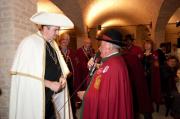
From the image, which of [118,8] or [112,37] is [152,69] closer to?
[112,37]

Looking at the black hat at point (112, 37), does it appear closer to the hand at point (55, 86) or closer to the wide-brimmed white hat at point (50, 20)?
the wide-brimmed white hat at point (50, 20)

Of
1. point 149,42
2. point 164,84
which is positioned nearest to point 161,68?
point 164,84

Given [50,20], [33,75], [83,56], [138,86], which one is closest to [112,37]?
[50,20]

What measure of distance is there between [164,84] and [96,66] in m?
3.53

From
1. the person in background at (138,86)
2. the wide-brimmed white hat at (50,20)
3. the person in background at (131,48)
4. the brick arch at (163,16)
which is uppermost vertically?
the brick arch at (163,16)

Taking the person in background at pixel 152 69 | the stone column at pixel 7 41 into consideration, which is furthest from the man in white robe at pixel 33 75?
the person in background at pixel 152 69

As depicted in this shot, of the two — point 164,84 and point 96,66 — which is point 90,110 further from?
point 164,84

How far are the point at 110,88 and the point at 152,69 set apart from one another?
139 inches

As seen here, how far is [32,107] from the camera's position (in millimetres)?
3283

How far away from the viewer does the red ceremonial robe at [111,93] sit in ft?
9.86

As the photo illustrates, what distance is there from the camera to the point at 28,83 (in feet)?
Result: 10.6

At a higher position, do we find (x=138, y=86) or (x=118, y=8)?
(x=118, y=8)

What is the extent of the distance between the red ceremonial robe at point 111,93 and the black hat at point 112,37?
0.52 ft

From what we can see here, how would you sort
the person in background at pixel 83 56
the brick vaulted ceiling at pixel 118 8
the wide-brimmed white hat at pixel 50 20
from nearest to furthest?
1. the wide-brimmed white hat at pixel 50 20
2. the person in background at pixel 83 56
3. the brick vaulted ceiling at pixel 118 8
